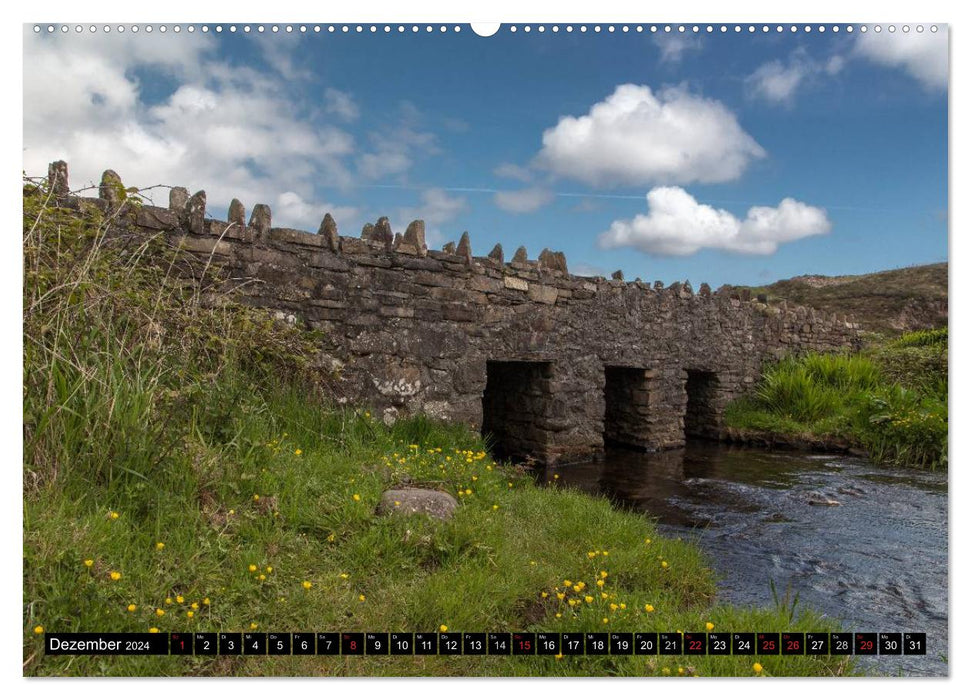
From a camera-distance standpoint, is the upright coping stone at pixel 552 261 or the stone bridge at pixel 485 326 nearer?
the stone bridge at pixel 485 326

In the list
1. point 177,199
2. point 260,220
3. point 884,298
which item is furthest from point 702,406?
point 884,298

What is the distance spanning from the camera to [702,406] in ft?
37.3

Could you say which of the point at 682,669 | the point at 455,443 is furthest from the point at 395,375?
the point at 682,669

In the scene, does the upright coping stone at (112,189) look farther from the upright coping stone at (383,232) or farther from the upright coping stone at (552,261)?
the upright coping stone at (552,261)

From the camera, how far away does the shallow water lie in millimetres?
4035

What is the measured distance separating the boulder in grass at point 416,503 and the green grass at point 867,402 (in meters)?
7.27

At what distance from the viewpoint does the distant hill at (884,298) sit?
1575 centimetres

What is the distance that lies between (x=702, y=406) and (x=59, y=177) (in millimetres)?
9725

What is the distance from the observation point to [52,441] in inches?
125

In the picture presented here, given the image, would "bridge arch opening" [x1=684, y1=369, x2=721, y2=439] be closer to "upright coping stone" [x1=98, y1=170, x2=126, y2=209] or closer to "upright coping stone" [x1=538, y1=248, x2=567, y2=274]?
"upright coping stone" [x1=538, y1=248, x2=567, y2=274]

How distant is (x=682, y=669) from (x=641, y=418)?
24.8 ft

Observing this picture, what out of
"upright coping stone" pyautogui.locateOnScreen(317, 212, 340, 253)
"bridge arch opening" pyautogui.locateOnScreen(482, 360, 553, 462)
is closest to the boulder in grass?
"upright coping stone" pyautogui.locateOnScreen(317, 212, 340, 253)

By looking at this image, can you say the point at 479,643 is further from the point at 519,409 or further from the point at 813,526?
the point at 519,409

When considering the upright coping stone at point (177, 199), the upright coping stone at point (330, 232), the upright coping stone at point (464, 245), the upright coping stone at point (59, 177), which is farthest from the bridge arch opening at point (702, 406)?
the upright coping stone at point (59, 177)
